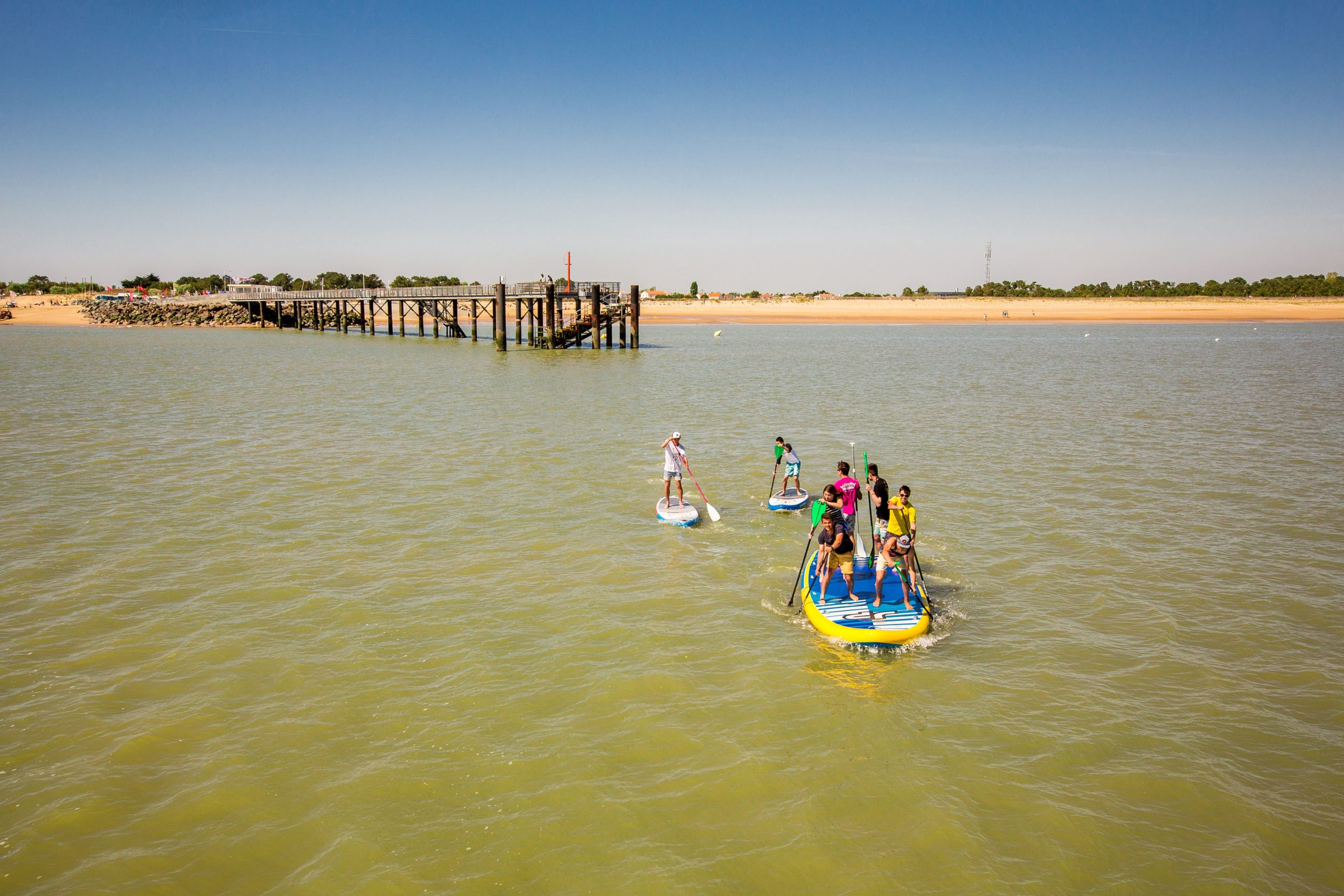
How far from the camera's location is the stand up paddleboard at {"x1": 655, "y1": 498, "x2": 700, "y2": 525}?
1627 cm

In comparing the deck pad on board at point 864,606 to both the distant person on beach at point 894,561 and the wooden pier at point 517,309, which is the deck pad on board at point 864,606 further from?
the wooden pier at point 517,309

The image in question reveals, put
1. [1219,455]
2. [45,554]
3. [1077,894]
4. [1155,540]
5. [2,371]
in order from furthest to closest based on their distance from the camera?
[2,371] < [1219,455] < [1155,540] < [45,554] < [1077,894]

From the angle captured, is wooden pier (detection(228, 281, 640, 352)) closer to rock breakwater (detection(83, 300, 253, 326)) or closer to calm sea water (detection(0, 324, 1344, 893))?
rock breakwater (detection(83, 300, 253, 326))

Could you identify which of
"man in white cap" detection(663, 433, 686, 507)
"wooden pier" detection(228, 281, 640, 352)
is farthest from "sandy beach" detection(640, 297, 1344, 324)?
"man in white cap" detection(663, 433, 686, 507)

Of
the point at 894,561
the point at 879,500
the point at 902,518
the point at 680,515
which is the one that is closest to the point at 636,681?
the point at 894,561

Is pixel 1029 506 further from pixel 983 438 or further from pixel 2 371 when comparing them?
pixel 2 371

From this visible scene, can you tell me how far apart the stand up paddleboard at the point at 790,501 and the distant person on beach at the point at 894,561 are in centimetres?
573

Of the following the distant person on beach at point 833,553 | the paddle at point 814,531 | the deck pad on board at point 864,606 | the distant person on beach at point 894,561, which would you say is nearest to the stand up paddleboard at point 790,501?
the paddle at point 814,531

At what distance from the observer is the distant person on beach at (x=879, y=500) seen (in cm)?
1238

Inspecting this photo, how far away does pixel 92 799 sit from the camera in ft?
25.2

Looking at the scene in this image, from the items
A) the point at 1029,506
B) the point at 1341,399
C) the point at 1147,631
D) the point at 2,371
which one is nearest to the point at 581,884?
the point at 1147,631

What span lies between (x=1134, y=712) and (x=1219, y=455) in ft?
60.1

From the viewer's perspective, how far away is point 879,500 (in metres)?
12.8

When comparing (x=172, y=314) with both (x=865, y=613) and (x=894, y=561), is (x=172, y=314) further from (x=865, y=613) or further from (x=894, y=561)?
(x=865, y=613)
